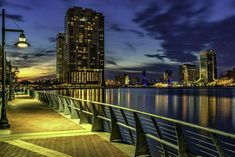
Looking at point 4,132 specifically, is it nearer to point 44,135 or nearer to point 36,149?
point 44,135

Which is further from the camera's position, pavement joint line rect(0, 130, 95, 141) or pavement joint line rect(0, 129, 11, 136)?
pavement joint line rect(0, 129, 11, 136)

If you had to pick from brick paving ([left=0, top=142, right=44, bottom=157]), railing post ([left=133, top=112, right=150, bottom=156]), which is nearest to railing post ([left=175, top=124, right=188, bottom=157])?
railing post ([left=133, top=112, right=150, bottom=156])

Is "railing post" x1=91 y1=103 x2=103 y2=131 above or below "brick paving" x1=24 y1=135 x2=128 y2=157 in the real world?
above

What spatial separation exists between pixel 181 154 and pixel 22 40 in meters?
9.71

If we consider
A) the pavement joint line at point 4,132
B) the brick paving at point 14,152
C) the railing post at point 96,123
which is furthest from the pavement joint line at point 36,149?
the railing post at point 96,123

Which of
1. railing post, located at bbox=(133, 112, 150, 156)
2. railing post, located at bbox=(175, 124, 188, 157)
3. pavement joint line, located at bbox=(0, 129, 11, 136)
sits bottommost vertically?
pavement joint line, located at bbox=(0, 129, 11, 136)

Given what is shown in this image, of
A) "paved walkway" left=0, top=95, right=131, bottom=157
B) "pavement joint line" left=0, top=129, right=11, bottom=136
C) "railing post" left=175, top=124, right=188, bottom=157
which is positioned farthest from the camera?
"pavement joint line" left=0, top=129, right=11, bottom=136

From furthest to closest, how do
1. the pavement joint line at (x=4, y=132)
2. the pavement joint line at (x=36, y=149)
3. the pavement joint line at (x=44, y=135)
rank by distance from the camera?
the pavement joint line at (x=4, y=132), the pavement joint line at (x=44, y=135), the pavement joint line at (x=36, y=149)

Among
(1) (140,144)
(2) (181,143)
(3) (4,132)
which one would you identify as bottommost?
(3) (4,132)

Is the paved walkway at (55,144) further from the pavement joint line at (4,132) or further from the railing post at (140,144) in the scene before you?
the railing post at (140,144)

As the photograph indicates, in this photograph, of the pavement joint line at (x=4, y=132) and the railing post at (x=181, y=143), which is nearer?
the railing post at (x=181, y=143)

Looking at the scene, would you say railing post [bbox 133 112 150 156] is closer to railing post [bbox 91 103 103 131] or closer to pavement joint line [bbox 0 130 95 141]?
pavement joint line [bbox 0 130 95 141]

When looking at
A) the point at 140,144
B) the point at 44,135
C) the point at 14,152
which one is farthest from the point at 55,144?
the point at 140,144

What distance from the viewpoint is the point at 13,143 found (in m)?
10.4
